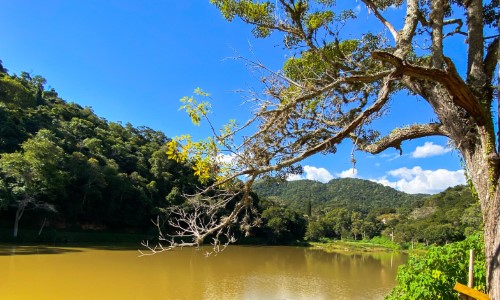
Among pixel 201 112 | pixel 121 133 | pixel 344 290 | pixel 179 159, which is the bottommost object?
pixel 344 290

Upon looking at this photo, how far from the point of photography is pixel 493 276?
1970 mm

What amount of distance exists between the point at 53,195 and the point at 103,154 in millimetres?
9744

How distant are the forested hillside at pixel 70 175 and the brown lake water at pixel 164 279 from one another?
13.2 ft

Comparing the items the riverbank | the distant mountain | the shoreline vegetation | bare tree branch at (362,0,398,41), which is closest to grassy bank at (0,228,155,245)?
the shoreline vegetation

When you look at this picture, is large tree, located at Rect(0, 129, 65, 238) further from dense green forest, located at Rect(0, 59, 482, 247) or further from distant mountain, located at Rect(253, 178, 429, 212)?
distant mountain, located at Rect(253, 178, 429, 212)

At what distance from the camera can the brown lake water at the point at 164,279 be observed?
10102 mm

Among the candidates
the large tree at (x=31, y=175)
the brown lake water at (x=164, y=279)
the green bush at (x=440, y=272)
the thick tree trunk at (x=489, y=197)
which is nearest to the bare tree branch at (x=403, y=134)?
the thick tree trunk at (x=489, y=197)

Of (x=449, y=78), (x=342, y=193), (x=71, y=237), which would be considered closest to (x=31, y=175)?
(x=71, y=237)

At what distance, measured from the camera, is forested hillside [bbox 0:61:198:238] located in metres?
19.4

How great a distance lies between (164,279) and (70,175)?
14835mm

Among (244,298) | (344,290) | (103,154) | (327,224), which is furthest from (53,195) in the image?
(327,224)

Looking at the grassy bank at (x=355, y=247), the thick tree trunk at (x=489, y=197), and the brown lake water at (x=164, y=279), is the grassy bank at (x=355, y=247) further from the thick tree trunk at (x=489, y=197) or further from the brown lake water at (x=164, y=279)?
the thick tree trunk at (x=489, y=197)

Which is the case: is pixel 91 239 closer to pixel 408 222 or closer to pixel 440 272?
pixel 440 272

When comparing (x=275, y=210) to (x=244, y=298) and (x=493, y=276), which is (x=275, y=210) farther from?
(x=493, y=276)
